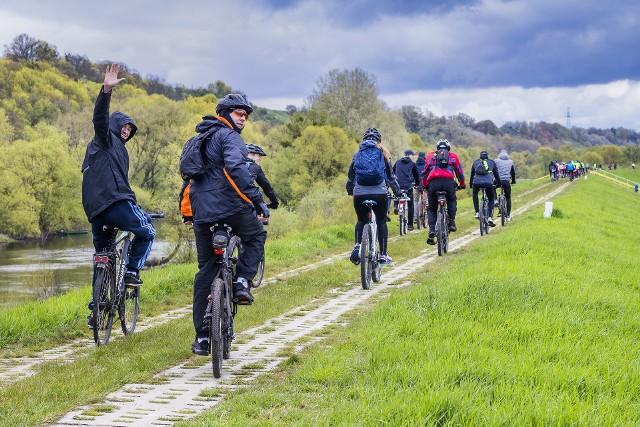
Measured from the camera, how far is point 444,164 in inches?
610

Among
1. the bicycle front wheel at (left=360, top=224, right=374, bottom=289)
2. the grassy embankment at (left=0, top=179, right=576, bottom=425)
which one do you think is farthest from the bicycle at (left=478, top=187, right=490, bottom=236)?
the bicycle front wheel at (left=360, top=224, right=374, bottom=289)

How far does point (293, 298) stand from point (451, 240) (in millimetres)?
9461

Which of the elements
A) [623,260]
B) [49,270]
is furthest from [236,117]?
[49,270]

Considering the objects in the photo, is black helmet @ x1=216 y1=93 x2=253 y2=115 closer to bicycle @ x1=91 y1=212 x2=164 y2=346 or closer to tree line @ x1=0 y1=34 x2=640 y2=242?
bicycle @ x1=91 y1=212 x2=164 y2=346

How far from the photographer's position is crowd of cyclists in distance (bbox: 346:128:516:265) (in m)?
11.8

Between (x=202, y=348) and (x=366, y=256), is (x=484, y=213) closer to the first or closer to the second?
(x=366, y=256)

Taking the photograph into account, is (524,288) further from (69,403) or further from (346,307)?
(69,403)

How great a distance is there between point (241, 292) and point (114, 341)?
1933 mm

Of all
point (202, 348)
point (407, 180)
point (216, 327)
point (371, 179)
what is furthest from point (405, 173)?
point (216, 327)

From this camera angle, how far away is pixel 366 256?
1165cm

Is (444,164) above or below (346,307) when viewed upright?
above

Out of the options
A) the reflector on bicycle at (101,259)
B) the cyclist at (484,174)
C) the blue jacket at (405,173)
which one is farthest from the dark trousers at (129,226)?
the blue jacket at (405,173)

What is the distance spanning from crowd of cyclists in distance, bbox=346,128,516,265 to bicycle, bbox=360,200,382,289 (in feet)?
0.30

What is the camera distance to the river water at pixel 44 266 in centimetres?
2614
